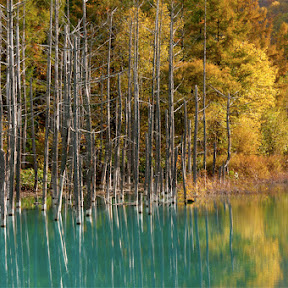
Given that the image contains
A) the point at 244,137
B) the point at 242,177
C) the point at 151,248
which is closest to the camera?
the point at 151,248

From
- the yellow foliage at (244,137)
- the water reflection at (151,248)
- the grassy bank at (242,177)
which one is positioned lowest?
the water reflection at (151,248)

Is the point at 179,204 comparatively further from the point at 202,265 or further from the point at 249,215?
the point at 202,265

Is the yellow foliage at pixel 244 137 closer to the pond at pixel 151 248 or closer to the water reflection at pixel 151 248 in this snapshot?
the pond at pixel 151 248

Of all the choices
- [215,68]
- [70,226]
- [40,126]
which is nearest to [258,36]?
[215,68]

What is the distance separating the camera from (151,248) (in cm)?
1225

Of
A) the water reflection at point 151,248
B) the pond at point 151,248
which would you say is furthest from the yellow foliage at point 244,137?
the water reflection at point 151,248

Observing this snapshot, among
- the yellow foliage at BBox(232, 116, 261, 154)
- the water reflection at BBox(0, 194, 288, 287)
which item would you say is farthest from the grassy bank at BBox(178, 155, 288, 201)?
the water reflection at BBox(0, 194, 288, 287)

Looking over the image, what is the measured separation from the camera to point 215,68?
24.6m

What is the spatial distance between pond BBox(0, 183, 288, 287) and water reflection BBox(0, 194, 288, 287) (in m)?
0.02

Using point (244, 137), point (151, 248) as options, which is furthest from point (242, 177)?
point (151, 248)

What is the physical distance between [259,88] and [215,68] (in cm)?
321

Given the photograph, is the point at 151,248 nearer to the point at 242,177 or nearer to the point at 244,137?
the point at 242,177

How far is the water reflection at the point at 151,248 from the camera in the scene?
9.61m

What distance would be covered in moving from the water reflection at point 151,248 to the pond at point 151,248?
19 millimetres
